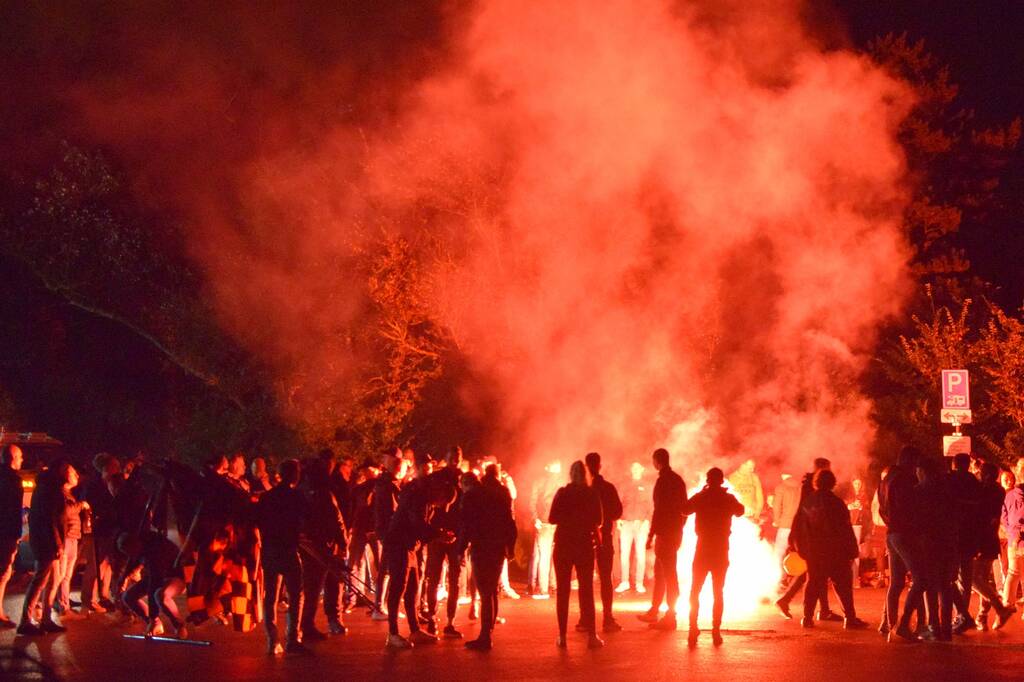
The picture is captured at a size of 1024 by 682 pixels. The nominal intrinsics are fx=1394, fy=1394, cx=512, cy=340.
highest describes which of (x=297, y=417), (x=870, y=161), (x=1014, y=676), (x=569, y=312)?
(x=870, y=161)

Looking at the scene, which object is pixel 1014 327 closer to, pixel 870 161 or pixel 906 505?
pixel 870 161

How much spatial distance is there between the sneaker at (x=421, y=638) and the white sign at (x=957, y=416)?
811 centimetres

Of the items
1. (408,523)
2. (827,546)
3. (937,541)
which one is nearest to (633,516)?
(827,546)

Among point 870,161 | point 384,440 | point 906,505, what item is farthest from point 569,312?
point 906,505

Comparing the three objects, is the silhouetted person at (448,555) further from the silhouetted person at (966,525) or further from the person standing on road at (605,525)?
the silhouetted person at (966,525)

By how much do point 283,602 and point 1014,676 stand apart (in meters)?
8.36

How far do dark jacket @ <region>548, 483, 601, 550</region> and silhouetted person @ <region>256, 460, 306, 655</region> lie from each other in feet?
6.95

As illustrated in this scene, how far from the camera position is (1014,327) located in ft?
72.2

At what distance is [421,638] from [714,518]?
2.74 m

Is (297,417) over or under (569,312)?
under

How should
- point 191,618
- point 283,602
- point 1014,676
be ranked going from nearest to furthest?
point 1014,676, point 191,618, point 283,602

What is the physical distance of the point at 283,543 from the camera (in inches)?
437

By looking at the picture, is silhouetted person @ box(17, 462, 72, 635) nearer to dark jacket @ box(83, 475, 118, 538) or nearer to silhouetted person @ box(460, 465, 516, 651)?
dark jacket @ box(83, 475, 118, 538)

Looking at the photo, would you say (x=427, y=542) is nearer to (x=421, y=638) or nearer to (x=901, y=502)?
(x=421, y=638)
